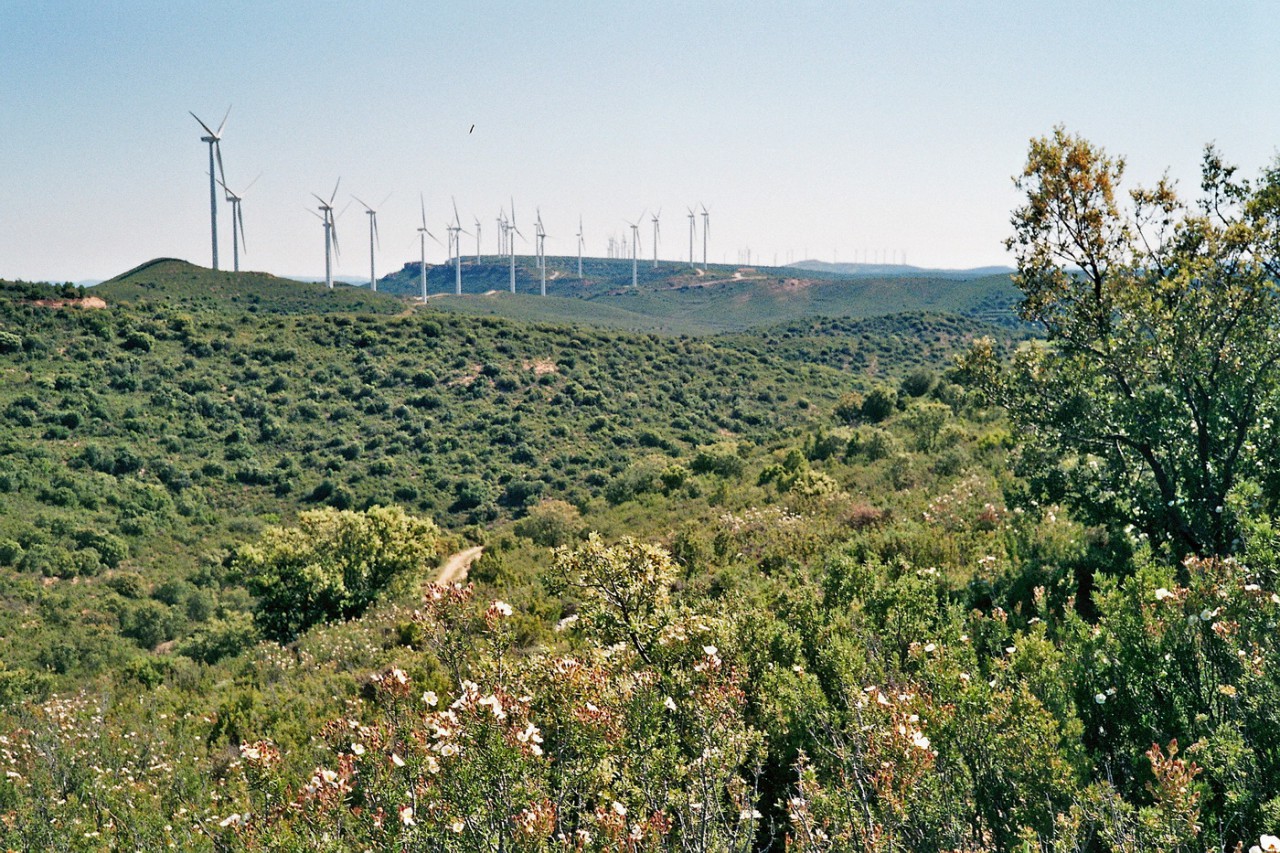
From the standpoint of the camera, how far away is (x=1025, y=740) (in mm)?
5906

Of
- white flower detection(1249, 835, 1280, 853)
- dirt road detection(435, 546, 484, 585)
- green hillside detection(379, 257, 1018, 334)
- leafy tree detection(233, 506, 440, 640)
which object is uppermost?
green hillside detection(379, 257, 1018, 334)

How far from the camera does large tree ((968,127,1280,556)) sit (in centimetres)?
1135

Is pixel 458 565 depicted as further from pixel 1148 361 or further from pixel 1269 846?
pixel 1269 846

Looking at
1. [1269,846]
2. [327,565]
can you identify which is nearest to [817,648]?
[1269,846]

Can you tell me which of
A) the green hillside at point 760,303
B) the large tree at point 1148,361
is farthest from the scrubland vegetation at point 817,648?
the green hillside at point 760,303

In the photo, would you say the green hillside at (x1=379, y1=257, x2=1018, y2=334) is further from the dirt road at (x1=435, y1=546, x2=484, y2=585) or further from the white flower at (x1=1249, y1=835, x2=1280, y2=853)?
the white flower at (x1=1249, y1=835, x2=1280, y2=853)

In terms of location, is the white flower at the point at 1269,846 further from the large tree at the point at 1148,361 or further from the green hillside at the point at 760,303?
the green hillside at the point at 760,303

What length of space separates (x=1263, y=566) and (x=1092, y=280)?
799 cm

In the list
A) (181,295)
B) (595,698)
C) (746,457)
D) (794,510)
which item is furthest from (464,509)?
(181,295)

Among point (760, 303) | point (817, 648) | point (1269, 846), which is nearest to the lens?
point (1269, 846)

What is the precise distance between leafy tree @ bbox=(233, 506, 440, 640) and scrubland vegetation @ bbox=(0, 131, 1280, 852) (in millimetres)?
129

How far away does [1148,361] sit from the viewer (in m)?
11.9

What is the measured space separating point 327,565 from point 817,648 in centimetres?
2478

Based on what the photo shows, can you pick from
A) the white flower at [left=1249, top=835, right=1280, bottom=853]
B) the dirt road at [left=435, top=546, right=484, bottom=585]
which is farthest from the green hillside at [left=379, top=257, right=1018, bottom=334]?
the white flower at [left=1249, top=835, right=1280, bottom=853]
